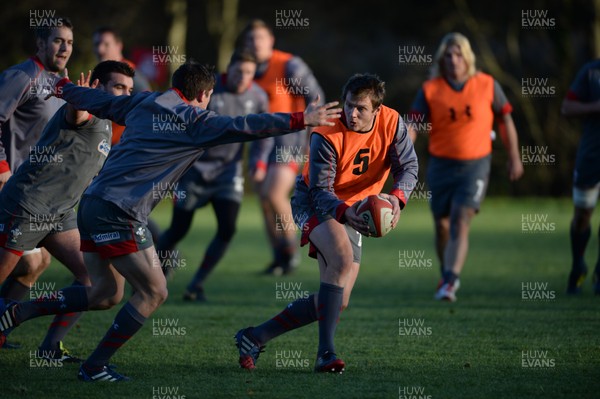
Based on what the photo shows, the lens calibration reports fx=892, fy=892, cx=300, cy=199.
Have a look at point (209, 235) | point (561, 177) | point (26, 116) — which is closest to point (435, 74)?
point (26, 116)

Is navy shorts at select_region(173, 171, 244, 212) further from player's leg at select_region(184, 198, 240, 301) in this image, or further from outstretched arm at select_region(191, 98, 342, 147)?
outstretched arm at select_region(191, 98, 342, 147)

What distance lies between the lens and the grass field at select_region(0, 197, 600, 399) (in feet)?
16.7

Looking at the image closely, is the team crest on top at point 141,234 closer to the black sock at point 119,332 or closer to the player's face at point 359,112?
the black sock at point 119,332

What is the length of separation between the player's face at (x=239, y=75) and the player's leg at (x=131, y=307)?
4.02 m

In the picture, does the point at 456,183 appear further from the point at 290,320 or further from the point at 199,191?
the point at 290,320

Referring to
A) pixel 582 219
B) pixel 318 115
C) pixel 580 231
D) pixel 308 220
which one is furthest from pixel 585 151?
pixel 318 115

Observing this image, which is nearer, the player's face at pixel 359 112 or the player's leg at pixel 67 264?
the player's face at pixel 359 112

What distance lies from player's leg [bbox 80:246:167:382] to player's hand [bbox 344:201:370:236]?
1.17m

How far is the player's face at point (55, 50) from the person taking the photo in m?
6.29

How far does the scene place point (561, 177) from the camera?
2280 cm

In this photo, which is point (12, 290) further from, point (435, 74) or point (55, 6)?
point (55, 6)

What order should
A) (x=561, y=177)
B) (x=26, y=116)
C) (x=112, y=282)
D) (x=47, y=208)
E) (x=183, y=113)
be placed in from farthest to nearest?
(x=561, y=177) → (x=26, y=116) → (x=47, y=208) → (x=112, y=282) → (x=183, y=113)

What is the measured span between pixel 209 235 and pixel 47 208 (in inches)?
366

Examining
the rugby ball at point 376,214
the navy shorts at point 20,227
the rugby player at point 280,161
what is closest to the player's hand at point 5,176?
the navy shorts at point 20,227
